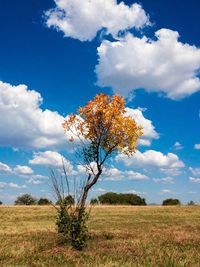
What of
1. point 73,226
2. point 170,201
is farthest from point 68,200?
point 170,201

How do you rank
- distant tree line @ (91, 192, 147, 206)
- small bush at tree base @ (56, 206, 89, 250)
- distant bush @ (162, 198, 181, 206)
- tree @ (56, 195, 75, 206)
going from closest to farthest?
small bush at tree base @ (56, 206, 89, 250) → tree @ (56, 195, 75, 206) → distant bush @ (162, 198, 181, 206) → distant tree line @ (91, 192, 147, 206)

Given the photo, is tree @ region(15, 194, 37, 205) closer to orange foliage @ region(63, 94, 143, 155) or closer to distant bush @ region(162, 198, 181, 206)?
distant bush @ region(162, 198, 181, 206)

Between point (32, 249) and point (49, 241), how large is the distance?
3.57m

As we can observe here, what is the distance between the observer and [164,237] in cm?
2538

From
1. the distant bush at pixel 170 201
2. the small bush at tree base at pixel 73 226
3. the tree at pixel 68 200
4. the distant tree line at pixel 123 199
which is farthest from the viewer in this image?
the distant tree line at pixel 123 199

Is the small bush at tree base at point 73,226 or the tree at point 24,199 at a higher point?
the tree at point 24,199

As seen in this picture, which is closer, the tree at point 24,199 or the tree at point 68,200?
the tree at point 68,200

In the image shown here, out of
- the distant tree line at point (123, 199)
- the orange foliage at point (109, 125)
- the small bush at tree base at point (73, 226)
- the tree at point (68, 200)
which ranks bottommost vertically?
the small bush at tree base at point (73, 226)

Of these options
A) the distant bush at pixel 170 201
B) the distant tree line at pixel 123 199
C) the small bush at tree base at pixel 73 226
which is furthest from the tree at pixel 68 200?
the distant tree line at pixel 123 199

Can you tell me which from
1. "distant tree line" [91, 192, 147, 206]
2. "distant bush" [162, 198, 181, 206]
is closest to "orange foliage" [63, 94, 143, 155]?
"distant bush" [162, 198, 181, 206]

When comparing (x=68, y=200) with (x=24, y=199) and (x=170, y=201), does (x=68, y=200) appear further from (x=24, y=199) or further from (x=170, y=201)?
(x=24, y=199)

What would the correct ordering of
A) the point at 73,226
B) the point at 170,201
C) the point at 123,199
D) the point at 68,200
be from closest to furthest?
1. the point at 73,226
2. the point at 68,200
3. the point at 170,201
4. the point at 123,199

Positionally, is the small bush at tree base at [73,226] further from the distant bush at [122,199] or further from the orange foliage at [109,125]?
the distant bush at [122,199]

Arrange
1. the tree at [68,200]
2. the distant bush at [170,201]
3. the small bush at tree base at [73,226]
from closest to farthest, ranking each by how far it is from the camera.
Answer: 1. the small bush at tree base at [73,226]
2. the tree at [68,200]
3. the distant bush at [170,201]
